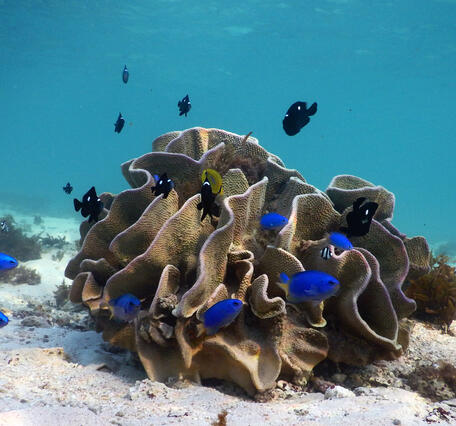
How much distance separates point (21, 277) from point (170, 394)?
24.0 ft

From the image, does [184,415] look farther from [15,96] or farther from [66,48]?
[15,96]

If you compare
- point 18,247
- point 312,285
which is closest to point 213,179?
point 312,285

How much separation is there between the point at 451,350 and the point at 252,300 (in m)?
2.22

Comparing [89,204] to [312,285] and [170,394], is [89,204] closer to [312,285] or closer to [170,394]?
[170,394]

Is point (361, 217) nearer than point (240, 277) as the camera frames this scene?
Yes

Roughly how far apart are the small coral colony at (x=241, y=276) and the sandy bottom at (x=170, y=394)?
0.66 ft

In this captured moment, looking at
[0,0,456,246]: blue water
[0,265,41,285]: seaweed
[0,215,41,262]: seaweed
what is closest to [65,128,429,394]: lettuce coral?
[0,265,41,285]: seaweed

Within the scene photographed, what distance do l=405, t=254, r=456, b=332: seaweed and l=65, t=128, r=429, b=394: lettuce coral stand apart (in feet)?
0.84

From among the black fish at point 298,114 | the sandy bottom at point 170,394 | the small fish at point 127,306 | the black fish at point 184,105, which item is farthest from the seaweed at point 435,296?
the black fish at point 184,105

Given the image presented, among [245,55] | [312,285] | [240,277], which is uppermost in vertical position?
[245,55]

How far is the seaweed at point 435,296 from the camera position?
4281mm

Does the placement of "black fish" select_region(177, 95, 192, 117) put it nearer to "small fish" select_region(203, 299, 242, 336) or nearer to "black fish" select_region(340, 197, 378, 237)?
"black fish" select_region(340, 197, 378, 237)

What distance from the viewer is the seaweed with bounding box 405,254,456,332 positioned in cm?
428

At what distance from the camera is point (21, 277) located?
8.80 metres
